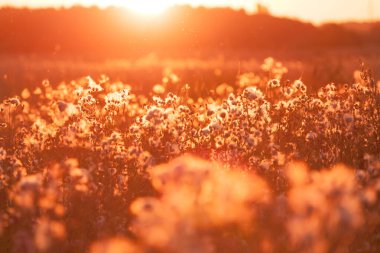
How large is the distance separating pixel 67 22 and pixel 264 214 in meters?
59.6

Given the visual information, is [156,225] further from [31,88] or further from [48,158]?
[31,88]

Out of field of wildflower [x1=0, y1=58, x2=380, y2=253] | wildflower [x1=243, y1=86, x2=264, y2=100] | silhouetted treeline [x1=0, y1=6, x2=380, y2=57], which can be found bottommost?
field of wildflower [x1=0, y1=58, x2=380, y2=253]

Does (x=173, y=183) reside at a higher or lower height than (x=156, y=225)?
higher

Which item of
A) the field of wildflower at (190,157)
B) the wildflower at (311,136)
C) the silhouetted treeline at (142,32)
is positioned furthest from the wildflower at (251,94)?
the silhouetted treeline at (142,32)

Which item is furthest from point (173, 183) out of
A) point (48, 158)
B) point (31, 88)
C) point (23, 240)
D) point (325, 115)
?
point (31, 88)

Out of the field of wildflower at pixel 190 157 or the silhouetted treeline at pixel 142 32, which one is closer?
the field of wildflower at pixel 190 157

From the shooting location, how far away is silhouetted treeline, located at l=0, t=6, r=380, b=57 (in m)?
53.2

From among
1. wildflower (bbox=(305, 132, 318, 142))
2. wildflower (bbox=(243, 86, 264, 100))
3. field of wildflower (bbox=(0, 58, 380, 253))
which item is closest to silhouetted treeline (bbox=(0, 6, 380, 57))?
field of wildflower (bbox=(0, 58, 380, 253))

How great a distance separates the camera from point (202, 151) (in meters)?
7.53

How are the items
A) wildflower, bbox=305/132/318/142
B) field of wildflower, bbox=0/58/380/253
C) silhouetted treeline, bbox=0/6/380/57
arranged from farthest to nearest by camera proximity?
silhouetted treeline, bbox=0/6/380/57
wildflower, bbox=305/132/318/142
field of wildflower, bbox=0/58/380/253

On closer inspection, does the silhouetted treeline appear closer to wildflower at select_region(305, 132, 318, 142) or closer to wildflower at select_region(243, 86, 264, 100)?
wildflower at select_region(243, 86, 264, 100)

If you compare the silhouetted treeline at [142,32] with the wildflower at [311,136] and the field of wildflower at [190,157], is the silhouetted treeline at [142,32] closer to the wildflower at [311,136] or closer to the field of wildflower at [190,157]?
the field of wildflower at [190,157]

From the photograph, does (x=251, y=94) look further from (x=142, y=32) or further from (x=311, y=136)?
(x=142, y=32)

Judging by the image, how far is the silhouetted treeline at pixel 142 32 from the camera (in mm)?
53219
